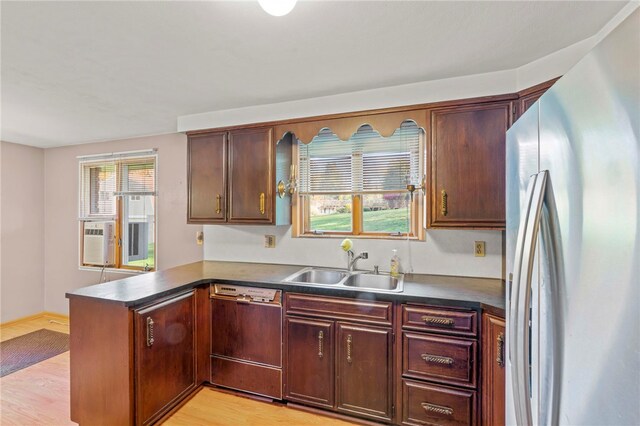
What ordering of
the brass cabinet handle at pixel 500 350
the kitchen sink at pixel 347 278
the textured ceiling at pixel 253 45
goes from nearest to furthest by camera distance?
the textured ceiling at pixel 253 45
the brass cabinet handle at pixel 500 350
the kitchen sink at pixel 347 278

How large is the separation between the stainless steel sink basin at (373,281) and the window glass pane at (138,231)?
257cm

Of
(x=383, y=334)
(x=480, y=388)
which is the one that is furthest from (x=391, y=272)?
(x=480, y=388)

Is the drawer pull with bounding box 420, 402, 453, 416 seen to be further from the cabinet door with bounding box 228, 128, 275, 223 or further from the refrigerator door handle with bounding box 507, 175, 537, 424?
the cabinet door with bounding box 228, 128, 275, 223

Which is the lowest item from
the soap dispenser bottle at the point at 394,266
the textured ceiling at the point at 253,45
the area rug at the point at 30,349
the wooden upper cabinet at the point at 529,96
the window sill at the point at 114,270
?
the area rug at the point at 30,349

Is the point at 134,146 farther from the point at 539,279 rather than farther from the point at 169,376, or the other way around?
the point at 539,279

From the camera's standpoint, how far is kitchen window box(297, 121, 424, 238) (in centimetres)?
263

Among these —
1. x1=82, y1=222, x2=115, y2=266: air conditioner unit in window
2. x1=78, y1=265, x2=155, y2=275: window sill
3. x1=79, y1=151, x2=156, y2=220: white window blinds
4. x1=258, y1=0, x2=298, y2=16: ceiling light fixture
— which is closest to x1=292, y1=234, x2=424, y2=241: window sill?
x1=258, y1=0, x2=298, y2=16: ceiling light fixture

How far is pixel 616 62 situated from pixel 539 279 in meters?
0.48

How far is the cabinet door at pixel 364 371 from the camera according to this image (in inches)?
78.2

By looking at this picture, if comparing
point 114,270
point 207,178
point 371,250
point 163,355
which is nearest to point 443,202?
point 371,250

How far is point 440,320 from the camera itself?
1.88 meters

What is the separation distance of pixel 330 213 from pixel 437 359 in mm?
1526

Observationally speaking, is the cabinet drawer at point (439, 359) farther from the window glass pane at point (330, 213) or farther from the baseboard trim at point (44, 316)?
the baseboard trim at point (44, 316)

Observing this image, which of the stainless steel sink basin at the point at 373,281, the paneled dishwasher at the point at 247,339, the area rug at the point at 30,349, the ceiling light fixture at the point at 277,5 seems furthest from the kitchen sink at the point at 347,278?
the area rug at the point at 30,349
